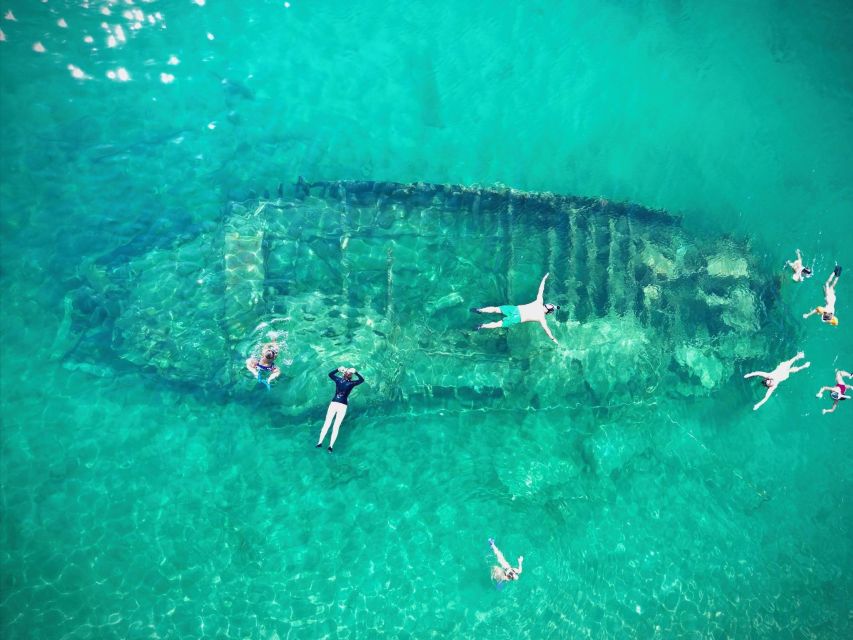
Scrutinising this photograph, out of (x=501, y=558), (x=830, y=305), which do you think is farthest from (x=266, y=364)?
(x=830, y=305)

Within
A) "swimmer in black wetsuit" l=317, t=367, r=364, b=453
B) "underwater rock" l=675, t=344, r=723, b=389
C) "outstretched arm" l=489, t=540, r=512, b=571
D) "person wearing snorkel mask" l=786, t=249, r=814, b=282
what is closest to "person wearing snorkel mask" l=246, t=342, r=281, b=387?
"swimmer in black wetsuit" l=317, t=367, r=364, b=453

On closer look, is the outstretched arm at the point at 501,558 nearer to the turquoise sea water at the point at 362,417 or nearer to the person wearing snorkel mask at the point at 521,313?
the turquoise sea water at the point at 362,417

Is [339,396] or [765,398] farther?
[765,398]

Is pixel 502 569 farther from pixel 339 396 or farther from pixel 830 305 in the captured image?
pixel 830 305

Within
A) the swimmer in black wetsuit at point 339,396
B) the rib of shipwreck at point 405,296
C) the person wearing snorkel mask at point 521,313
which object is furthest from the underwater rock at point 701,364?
the swimmer in black wetsuit at point 339,396

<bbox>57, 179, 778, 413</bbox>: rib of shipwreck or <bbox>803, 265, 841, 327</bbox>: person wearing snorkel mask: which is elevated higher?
<bbox>803, 265, 841, 327</bbox>: person wearing snorkel mask

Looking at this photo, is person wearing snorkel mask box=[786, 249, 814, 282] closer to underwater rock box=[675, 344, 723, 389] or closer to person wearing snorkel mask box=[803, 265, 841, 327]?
person wearing snorkel mask box=[803, 265, 841, 327]
